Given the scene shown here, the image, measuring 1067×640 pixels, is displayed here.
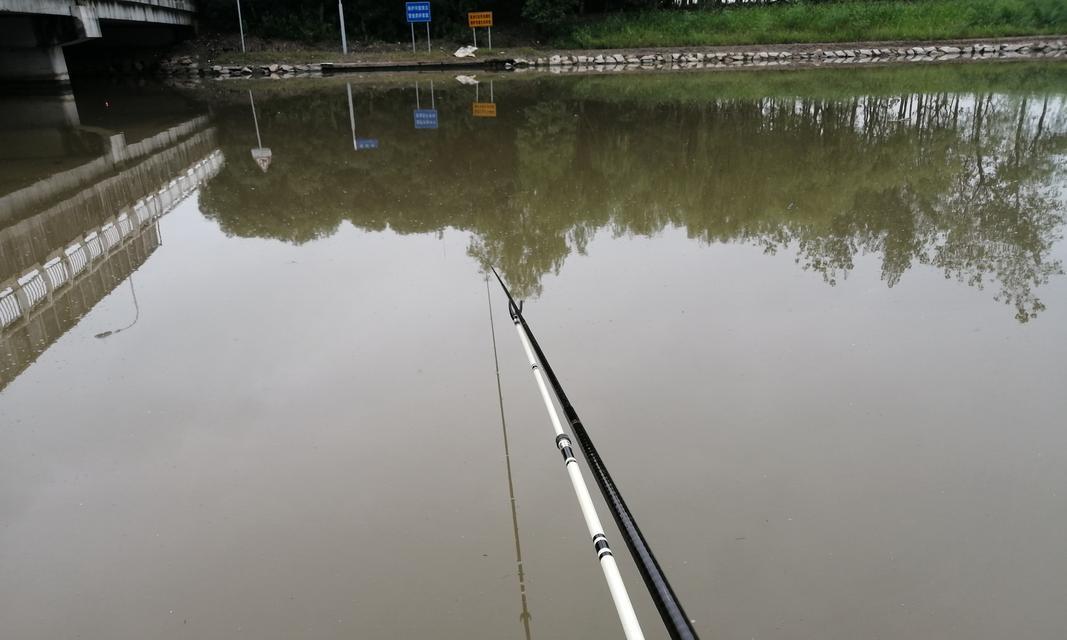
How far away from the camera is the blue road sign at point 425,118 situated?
44.4 feet

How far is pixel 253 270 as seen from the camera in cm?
649

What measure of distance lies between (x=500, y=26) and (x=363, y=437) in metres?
31.4

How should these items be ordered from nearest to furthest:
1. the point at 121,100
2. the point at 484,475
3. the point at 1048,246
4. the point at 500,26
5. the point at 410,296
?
the point at 484,475 < the point at 410,296 < the point at 1048,246 < the point at 121,100 < the point at 500,26

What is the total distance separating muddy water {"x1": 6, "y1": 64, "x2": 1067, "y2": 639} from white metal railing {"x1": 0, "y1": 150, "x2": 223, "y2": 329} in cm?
10

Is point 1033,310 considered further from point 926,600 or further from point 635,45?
point 635,45

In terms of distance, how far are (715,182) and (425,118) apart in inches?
306

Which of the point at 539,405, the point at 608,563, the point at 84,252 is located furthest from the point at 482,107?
the point at 608,563

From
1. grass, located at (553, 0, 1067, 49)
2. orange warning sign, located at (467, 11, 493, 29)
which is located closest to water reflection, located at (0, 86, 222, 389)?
orange warning sign, located at (467, 11, 493, 29)

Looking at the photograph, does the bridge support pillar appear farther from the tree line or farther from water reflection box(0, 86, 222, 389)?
water reflection box(0, 86, 222, 389)

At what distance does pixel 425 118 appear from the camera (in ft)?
47.7

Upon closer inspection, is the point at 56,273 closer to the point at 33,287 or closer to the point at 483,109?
the point at 33,287

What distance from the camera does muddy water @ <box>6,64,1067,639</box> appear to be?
2.77 m

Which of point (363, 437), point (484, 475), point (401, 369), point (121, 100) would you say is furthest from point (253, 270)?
point (121, 100)

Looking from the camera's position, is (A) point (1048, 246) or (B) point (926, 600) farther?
(A) point (1048, 246)
